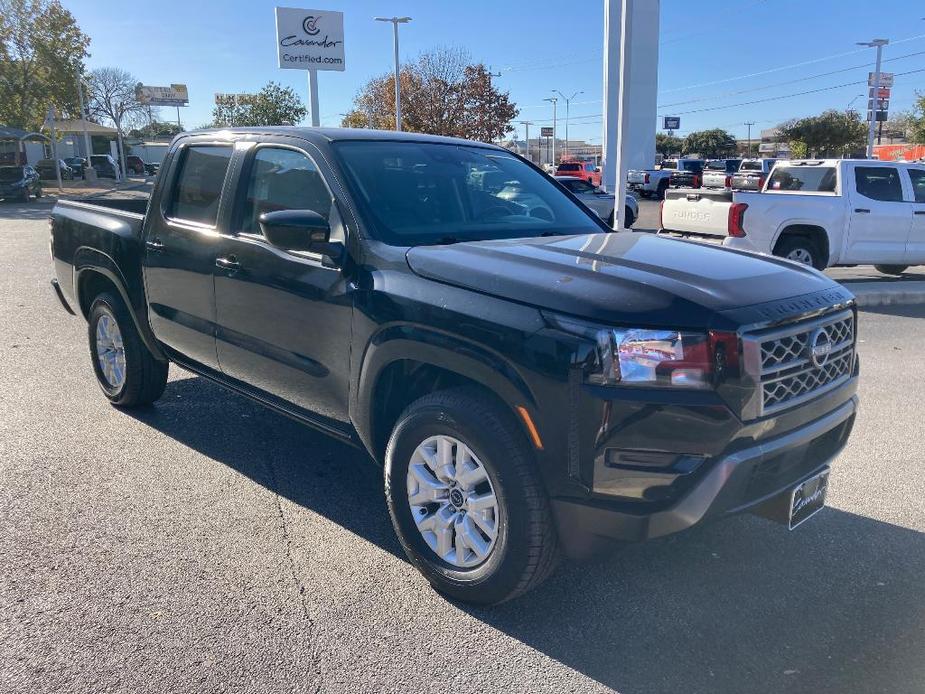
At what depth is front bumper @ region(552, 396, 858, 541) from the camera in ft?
8.74

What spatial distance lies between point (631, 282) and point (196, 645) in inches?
82.5

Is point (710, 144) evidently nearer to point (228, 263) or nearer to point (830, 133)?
point (830, 133)

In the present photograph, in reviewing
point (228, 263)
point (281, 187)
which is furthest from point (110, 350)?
point (281, 187)

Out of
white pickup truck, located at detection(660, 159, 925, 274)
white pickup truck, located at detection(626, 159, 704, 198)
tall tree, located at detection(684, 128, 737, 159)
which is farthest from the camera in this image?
tall tree, located at detection(684, 128, 737, 159)

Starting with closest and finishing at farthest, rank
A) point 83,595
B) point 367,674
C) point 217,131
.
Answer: point 367,674 < point 83,595 < point 217,131

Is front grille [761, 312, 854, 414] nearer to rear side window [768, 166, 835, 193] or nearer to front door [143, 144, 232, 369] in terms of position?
front door [143, 144, 232, 369]

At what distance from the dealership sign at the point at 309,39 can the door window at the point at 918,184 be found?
2070 cm

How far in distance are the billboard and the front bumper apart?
306ft

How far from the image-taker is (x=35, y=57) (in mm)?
43156

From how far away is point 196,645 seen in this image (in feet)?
9.76

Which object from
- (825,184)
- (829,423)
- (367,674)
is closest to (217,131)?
(367,674)

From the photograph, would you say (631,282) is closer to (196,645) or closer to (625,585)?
(625,585)

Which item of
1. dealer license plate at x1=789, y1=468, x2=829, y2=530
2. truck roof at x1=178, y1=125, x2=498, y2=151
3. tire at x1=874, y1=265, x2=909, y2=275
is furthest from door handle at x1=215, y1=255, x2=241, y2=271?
tire at x1=874, y1=265, x2=909, y2=275

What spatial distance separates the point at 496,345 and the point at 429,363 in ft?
1.35
